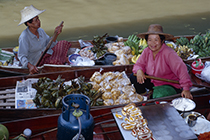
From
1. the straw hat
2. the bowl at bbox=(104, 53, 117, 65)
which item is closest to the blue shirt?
the straw hat

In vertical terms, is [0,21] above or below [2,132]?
above

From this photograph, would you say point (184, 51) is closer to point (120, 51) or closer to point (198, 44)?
point (198, 44)

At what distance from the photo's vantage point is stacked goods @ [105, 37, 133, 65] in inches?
165

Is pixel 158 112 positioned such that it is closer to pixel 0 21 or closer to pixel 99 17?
pixel 99 17

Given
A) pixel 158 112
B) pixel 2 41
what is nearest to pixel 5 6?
pixel 2 41

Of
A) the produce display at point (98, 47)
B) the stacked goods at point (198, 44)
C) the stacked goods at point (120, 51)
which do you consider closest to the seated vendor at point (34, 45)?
the produce display at point (98, 47)

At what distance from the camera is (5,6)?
32.7ft

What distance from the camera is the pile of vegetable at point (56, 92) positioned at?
291 cm

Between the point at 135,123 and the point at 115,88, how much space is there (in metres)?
1.16

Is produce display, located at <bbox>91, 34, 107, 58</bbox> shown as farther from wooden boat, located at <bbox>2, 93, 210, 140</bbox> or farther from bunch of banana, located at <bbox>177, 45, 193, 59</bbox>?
wooden boat, located at <bbox>2, 93, 210, 140</bbox>

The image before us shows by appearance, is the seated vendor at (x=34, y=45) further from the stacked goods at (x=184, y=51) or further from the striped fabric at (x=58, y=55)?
the stacked goods at (x=184, y=51)

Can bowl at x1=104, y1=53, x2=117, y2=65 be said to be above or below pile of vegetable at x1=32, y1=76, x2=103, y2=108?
above

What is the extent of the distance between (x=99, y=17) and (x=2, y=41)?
12.7ft

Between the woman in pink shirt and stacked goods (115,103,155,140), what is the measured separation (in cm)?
82
